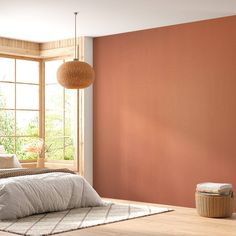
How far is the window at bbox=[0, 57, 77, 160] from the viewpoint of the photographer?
28.6 feet

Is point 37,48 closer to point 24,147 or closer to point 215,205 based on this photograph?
point 24,147

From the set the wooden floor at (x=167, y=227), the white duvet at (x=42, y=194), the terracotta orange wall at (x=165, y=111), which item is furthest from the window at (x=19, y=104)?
the wooden floor at (x=167, y=227)

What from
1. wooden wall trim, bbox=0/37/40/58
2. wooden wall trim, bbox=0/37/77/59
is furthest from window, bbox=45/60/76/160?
wooden wall trim, bbox=0/37/40/58

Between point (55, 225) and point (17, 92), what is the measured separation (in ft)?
11.8

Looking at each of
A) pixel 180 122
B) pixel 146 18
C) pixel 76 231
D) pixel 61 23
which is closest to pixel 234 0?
pixel 146 18

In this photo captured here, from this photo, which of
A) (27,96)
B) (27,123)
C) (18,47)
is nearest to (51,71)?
(27,96)

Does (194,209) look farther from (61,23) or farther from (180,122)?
(61,23)

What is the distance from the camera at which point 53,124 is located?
8.97 m

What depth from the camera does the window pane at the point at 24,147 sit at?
8.84 meters

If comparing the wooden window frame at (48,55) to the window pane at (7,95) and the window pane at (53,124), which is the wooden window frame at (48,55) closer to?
the window pane at (53,124)

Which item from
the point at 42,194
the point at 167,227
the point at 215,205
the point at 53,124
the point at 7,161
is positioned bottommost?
the point at 167,227

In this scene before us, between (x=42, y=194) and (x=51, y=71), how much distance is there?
315cm

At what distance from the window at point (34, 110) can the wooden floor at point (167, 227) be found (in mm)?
2784

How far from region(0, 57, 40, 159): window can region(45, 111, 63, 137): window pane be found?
0.56 feet
